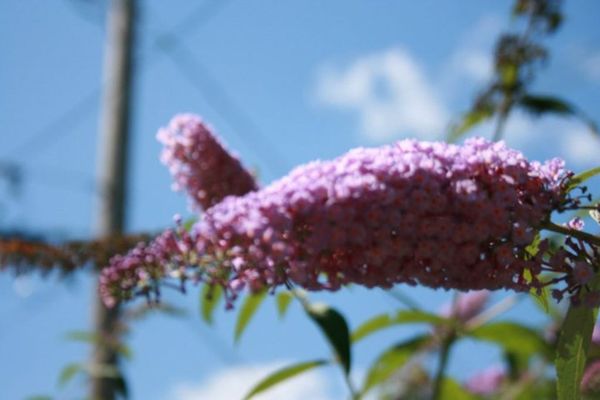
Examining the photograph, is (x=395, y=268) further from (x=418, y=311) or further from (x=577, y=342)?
(x=418, y=311)

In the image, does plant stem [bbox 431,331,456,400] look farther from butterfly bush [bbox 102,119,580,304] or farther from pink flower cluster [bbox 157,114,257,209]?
butterfly bush [bbox 102,119,580,304]

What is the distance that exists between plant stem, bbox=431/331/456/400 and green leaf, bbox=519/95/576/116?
492 mm

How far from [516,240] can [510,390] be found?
108cm

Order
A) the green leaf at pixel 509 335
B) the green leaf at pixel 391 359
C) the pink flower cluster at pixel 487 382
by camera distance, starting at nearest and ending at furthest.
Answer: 1. the green leaf at pixel 391 359
2. the green leaf at pixel 509 335
3. the pink flower cluster at pixel 487 382

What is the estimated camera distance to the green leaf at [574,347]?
0.86 meters

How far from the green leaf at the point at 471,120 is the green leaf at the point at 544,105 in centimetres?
7

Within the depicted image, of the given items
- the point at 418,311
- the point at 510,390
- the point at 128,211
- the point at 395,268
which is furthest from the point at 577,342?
the point at 128,211

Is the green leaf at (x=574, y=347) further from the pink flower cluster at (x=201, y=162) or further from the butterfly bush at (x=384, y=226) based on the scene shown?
the pink flower cluster at (x=201, y=162)

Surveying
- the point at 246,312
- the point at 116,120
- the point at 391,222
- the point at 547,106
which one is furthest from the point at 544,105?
the point at 116,120

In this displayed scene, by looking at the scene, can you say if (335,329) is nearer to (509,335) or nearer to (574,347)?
(574,347)

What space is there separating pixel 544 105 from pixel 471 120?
149mm

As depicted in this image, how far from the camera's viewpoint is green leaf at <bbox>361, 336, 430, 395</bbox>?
4.78ft

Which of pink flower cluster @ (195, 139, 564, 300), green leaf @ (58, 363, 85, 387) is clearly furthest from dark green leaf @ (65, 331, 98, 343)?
pink flower cluster @ (195, 139, 564, 300)

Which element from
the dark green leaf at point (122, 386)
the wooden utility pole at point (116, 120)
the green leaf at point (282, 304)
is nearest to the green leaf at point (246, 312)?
the green leaf at point (282, 304)
